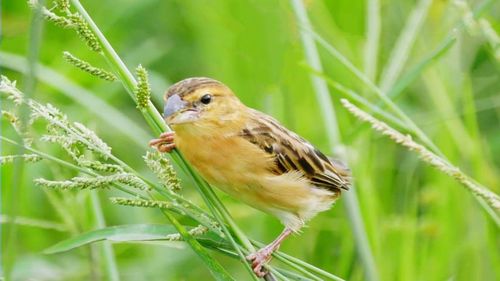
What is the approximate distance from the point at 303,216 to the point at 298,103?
151 cm

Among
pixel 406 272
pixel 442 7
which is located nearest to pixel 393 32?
pixel 442 7

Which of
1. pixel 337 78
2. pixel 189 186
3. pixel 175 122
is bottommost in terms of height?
pixel 175 122

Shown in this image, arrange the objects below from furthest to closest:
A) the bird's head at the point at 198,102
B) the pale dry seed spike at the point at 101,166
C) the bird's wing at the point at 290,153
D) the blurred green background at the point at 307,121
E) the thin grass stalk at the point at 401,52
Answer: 1. the thin grass stalk at the point at 401,52
2. the blurred green background at the point at 307,121
3. the bird's wing at the point at 290,153
4. the bird's head at the point at 198,102
5. the pale dry seed spike at the point at 101,166

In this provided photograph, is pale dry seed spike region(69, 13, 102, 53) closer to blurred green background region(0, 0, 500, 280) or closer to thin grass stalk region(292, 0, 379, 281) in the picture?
blurred green background region(0, 0, 500, 280)

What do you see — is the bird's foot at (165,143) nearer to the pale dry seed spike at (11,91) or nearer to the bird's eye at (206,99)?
the bird's eye at (206,99)

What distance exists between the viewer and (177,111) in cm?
261

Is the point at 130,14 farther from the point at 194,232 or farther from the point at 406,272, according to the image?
the point at 194,232

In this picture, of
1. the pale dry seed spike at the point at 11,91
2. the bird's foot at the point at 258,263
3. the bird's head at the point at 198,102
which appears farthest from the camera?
the bird's head at the point at 198,102

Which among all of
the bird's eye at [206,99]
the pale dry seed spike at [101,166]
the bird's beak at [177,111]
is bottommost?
the pale dry seed spike at [101,166]

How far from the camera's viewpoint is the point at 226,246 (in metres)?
2.26

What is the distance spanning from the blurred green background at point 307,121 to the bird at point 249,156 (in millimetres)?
179

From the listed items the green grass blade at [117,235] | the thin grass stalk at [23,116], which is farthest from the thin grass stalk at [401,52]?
the thin grass stalk at [23,116]

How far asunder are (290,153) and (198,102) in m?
0.51

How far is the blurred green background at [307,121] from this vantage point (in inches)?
145
